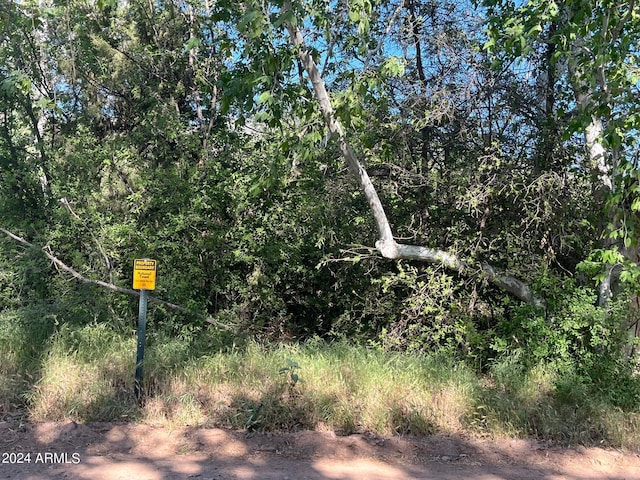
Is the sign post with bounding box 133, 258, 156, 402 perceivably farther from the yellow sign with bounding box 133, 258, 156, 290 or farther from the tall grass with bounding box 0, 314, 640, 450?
the tall grass with bounding box 0, 314, 640, 450

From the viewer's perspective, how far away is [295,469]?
424 centimetres

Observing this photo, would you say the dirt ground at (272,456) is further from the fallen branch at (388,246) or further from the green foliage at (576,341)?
Answer: the fallen branch at (388,246)

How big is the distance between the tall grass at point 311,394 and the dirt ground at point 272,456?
20 centimetres

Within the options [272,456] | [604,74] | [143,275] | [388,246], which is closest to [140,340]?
[143,275]

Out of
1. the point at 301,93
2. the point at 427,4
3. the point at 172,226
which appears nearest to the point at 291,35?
the point at 301,93

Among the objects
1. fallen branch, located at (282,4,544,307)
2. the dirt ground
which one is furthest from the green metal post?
fallen branch, located at (282,4,544,307)

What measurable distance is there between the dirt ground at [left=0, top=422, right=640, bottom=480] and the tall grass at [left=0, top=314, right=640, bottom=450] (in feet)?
0.67

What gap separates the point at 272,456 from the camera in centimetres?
452

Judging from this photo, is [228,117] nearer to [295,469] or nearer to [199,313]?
[199,313]

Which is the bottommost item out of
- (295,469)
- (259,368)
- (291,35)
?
(295,469)

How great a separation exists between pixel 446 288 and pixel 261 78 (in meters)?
3.63

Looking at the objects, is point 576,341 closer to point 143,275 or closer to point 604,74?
point 604,74

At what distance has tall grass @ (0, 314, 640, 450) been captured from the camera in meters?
5.01

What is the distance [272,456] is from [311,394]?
0.90 m
